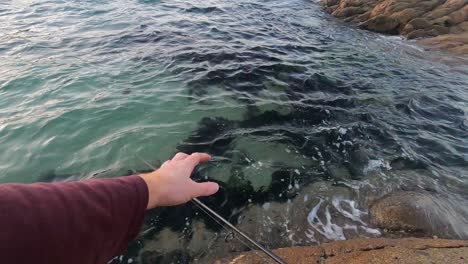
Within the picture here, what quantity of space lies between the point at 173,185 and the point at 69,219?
0.67 metres

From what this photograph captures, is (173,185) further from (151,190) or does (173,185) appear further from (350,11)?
(350,11)

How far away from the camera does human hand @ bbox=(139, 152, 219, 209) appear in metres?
1.70

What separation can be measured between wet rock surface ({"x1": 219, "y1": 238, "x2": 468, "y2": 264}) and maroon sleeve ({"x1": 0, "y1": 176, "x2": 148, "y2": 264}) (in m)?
2.44

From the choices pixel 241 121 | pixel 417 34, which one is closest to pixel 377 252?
pixel 241 121

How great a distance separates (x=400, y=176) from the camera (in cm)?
519

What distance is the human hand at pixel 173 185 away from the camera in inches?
67.1

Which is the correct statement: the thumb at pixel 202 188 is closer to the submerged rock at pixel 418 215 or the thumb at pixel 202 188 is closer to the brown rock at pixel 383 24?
the submerged rock at pixel 418 215

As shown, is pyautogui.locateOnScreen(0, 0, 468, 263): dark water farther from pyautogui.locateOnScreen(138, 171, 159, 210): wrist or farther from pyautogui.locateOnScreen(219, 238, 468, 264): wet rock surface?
pyautogui.locateOnScreen(138, 171, 159, 210): wrist

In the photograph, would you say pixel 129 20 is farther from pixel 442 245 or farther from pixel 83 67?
pixel 442 245

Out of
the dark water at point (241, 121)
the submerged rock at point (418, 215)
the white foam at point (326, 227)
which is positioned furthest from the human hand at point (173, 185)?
the submerged rock at point (418, 215)

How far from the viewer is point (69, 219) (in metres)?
1.20

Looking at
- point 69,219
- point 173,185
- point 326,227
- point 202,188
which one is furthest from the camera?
point 326,227

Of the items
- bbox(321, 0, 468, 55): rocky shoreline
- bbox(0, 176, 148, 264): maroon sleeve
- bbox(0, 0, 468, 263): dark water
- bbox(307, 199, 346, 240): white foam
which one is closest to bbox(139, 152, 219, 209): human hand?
bbox(0, 176, 148, 264): maroon sleeve

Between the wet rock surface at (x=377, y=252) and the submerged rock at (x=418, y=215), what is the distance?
1.07 ft
